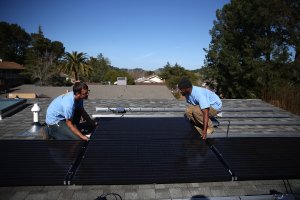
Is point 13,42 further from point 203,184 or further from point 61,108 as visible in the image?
point 203,184

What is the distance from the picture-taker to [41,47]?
6694 cm

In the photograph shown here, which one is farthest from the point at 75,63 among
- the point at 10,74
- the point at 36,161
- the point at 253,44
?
the point at 36,161

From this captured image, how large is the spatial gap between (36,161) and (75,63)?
53932 mm

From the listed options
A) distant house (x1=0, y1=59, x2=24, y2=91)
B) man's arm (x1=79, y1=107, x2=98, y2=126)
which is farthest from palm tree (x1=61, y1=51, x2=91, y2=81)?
man's arm (x1=79, y1=107, x2=98, y2=126)

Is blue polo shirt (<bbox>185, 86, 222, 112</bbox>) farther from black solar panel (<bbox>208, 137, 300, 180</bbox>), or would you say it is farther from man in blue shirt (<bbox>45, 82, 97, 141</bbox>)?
man in blue shirt (<bbox>45, 82, 97, 141</bbox>)

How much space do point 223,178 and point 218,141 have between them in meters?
1.22

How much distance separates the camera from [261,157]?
4.02m

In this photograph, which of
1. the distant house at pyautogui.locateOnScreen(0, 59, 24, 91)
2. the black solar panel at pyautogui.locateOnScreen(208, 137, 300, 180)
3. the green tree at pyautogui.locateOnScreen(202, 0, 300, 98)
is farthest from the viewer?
the distant house at pyautogui.locateOnScreen(0, 59, 24, 91)

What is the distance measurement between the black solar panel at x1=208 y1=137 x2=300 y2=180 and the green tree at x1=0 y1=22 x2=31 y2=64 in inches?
3073

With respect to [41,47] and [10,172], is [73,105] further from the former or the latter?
[41,47]

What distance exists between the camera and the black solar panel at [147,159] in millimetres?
3350

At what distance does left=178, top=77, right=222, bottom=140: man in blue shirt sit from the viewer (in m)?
5.39

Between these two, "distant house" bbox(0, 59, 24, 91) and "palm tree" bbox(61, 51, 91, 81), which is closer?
"palm tree" bbox(61, 51, 91, 81)

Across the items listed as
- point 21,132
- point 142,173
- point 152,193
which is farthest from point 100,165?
point 21,132
